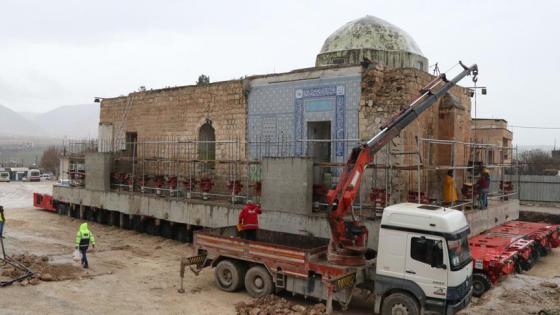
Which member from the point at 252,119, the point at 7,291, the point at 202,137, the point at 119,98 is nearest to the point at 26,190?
the point at 119,98

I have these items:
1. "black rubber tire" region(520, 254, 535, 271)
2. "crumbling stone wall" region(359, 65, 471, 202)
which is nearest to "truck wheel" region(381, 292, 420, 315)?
"crumbling stone wall" region(359, 65, 471, 202)

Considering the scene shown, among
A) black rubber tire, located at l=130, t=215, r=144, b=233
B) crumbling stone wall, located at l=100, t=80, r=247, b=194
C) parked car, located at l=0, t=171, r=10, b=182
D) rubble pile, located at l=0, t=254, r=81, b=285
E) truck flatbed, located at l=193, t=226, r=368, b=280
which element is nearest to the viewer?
truck flatbed, located at l=193, t=226, r=368, b=280

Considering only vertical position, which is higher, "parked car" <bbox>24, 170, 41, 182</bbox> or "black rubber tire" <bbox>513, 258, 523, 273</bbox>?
"parked car" <bbox>24, 170, 41, 182</bbox>

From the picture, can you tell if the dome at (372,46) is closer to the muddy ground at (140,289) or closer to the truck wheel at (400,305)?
the muddy ground at (140,289)

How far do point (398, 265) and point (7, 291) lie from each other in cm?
849

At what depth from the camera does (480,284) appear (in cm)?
1148

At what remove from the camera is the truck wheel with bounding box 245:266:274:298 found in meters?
10.7

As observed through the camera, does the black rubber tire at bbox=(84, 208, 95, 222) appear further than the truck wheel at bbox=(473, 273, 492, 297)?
Yes

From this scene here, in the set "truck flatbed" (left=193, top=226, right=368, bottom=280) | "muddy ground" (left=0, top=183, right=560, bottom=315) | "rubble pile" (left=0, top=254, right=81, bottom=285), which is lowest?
"muddy ground" (left=0, top=183, right=560, bottom=315)

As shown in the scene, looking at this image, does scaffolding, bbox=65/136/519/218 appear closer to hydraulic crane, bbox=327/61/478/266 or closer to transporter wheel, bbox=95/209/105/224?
transporter wheel, bbox=95/209/105/224

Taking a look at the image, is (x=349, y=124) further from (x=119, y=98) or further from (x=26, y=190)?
(x=26, y=190)

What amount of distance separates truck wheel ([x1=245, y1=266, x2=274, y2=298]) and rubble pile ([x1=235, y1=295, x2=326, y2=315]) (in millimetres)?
305

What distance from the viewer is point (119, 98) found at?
24156 mm

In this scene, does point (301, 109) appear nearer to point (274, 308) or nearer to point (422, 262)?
point (274, 308)
